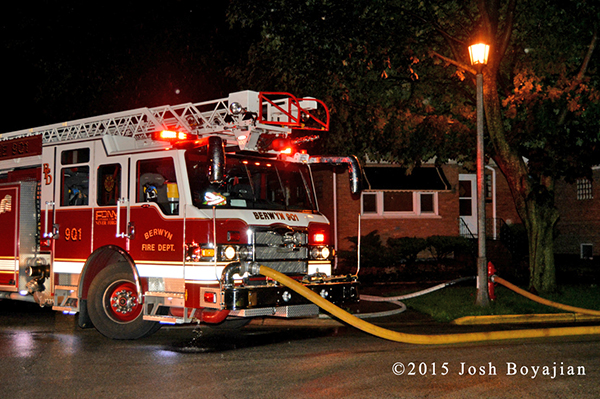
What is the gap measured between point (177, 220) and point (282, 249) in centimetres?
149

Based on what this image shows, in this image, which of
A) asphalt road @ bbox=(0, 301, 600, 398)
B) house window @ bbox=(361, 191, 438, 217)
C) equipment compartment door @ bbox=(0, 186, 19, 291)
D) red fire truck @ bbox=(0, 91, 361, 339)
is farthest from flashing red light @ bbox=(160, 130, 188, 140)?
house window @ bbox=(361, 191, 438, 217)

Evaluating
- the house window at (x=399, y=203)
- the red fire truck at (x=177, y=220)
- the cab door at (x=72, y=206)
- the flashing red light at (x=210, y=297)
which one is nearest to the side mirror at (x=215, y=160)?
the red fire truck at (x=177, y=220)

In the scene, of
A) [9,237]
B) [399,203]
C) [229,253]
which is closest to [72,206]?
[9,237]

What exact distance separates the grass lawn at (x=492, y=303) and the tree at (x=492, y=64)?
0.73 m

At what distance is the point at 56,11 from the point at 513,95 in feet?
49.2

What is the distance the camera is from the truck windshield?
29.2 feet

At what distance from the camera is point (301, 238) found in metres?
9.38

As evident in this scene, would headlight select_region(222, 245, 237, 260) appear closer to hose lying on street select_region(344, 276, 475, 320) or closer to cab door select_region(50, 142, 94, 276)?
cab door select_region(50, 142, 94, 276)

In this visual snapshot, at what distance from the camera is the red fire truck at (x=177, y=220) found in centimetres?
866

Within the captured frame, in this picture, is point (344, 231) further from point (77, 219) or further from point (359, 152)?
point (77, 219)

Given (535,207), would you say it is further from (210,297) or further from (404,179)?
(404,179)

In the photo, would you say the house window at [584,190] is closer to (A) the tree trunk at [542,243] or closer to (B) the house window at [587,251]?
(B) the house window at [587,251]

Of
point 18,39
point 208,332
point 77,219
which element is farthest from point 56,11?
point 208,332

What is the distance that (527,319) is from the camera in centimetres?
1215
